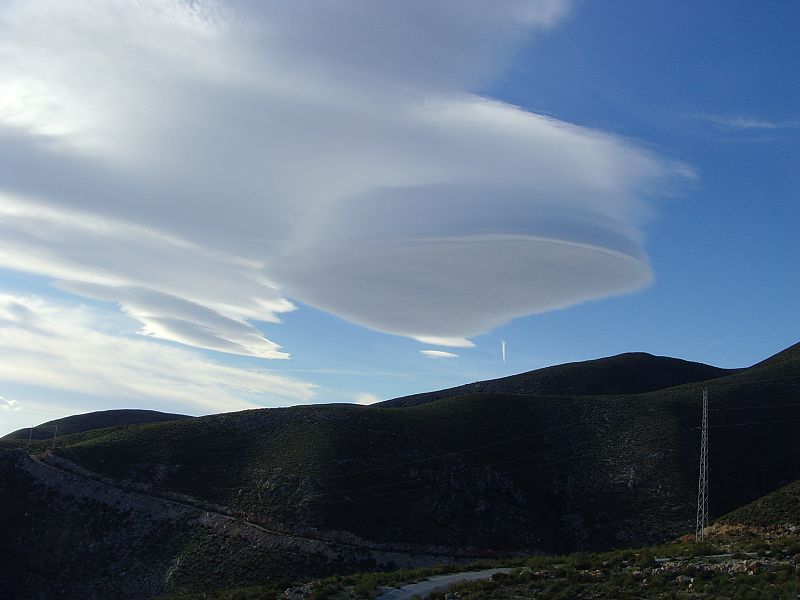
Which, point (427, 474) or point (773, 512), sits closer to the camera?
point (773, 512)

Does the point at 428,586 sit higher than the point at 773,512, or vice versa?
the point at 773,512

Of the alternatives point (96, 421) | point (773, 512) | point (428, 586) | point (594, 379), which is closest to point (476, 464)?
point (773, 512)

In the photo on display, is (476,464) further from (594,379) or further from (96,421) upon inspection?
(96,421)

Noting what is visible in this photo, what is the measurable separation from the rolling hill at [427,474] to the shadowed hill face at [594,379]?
31.1 metres

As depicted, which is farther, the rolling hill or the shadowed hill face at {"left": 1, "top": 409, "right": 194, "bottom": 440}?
the shadowed hill face at {"left": 1, "top": 409, "right": 194, "bottom": 440}

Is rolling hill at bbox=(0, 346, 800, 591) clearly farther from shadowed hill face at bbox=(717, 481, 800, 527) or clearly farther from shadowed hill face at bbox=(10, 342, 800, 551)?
shadowed hill face at bbox=(717, 481, 800, 527)

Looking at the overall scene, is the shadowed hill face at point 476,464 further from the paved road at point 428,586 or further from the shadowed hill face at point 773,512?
the paved road at point 428,586

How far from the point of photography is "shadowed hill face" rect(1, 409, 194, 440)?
138500mm

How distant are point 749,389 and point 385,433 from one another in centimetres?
5556

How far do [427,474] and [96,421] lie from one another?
332 ft

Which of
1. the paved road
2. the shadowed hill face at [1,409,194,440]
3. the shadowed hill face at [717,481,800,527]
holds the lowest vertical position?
the paved road

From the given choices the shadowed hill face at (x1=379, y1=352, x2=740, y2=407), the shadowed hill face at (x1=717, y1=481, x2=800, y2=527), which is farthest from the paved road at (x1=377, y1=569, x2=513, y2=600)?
the shadowed hill face at (x1=379, y1=352, x2=740, y2=407)

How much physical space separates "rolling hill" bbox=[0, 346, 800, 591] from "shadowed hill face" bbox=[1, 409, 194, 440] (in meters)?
51.3

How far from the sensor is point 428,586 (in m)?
32.7
